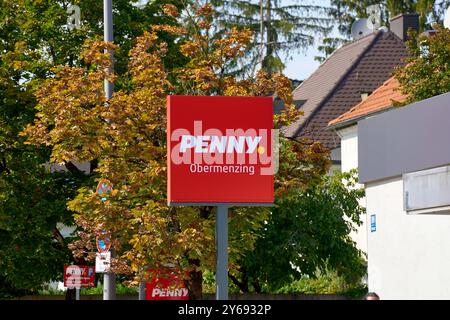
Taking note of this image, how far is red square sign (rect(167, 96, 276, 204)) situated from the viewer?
18094 millimetres

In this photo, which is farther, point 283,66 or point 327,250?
point 283,66

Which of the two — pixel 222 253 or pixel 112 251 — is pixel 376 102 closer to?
pixel 112 251

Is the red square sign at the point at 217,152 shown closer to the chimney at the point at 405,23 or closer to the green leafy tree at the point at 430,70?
the green leafy tree at the point at 430,70

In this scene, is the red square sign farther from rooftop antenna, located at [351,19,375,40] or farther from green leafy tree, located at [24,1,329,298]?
rooftop antenna, located at [351,19,375,40]

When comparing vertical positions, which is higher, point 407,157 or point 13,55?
point 13,55

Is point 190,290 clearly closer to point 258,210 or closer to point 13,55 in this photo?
point 258,210

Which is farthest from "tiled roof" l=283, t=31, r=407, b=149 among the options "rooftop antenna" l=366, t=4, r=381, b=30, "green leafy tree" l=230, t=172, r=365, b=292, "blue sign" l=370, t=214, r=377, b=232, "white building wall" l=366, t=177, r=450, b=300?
"white building wall" l=366, t=177, r=450, b=300

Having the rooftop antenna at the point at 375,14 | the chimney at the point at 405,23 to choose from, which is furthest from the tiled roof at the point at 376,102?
the rooftop antenna at the point at 375,14

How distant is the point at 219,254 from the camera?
1822cm

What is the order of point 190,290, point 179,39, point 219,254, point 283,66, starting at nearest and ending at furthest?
point 219,254 < point 190,290 < point 179,39 < point 283,66

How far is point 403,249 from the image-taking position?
27344 millimetres

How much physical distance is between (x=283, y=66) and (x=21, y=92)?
3293 centimetres
